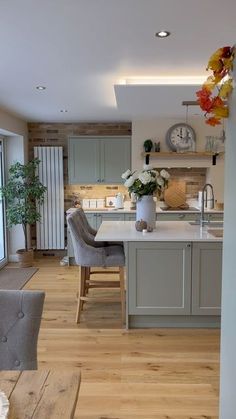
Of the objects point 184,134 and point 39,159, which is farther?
point 39,159

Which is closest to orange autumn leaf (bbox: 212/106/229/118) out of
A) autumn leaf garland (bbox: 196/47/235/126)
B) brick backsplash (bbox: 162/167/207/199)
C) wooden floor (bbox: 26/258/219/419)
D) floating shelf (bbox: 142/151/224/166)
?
autumn leaf garland (bbox: 196/47/235/126)

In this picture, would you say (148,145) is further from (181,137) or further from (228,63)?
(228,63)

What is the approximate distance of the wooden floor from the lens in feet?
7.89

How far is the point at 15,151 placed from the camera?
629 cm

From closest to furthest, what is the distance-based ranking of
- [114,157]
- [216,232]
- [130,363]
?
1. [130,363]
2. [216,232]
3. [114,157]

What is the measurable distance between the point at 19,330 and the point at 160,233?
223 cm

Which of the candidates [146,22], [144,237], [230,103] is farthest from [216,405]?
[146,22]

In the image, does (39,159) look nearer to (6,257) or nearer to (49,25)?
(6,257)

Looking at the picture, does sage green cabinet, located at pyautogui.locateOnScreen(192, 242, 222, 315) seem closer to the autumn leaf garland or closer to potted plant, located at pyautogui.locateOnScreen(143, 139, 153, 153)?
the autumn leaf garland

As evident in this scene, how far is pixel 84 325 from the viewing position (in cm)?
374

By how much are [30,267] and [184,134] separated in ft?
10.9

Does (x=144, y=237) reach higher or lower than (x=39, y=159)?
lower

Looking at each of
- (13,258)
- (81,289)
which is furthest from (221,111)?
(13,258)

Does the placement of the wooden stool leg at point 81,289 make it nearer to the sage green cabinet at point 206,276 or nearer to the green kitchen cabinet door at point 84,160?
the sage green cabinet at point 206,276
